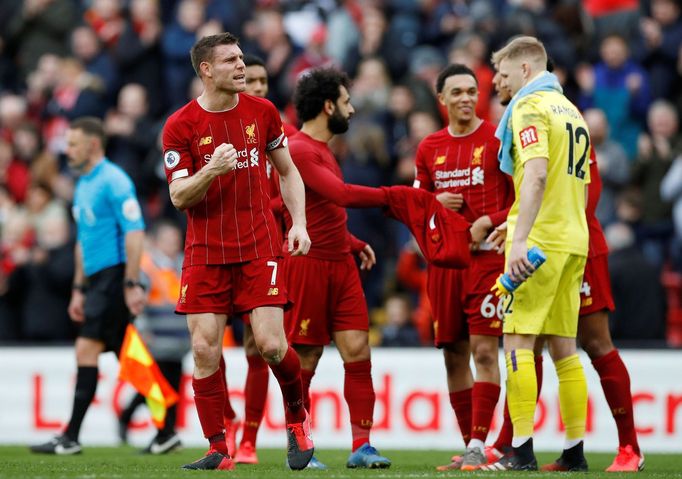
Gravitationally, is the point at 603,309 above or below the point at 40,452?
above

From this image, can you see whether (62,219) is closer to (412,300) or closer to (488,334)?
(412,300)

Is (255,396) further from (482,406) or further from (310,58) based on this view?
(310,58)

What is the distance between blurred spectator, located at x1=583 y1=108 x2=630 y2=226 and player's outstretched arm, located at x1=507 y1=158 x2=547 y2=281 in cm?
638

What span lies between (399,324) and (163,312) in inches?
95.9

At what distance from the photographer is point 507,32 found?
1573 cm

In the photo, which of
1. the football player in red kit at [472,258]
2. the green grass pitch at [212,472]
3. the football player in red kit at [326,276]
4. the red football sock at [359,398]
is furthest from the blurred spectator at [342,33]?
the red football sock at [359,398]

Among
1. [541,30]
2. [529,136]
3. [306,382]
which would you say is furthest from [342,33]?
[529,136]

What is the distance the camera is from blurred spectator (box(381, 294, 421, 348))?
14.0 m

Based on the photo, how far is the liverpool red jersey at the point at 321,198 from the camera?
9.16 metres

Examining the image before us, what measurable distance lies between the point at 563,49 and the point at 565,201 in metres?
7.45

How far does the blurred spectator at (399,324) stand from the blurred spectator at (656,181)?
8.46 feet

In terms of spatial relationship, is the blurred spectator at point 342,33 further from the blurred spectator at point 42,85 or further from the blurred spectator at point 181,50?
the blurred spectator at point 42,85

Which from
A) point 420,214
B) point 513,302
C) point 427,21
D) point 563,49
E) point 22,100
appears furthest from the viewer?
point 22,100

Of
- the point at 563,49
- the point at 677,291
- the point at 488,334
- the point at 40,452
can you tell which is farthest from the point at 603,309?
the point at 563,49
